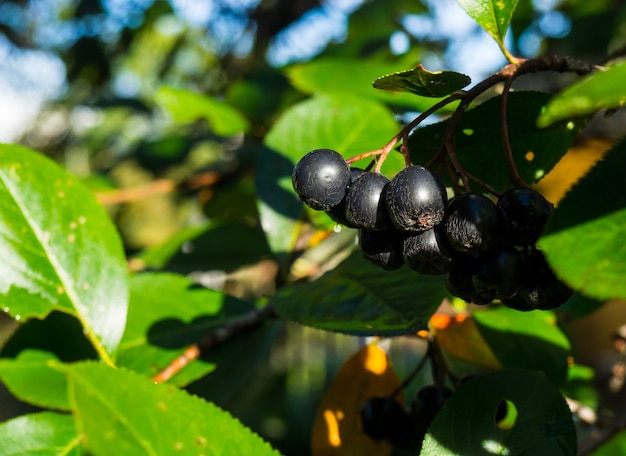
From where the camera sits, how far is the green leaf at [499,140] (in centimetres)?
84

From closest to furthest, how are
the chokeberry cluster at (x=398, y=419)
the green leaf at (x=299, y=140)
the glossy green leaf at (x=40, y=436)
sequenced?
the glossy green leaf at (x=40, y=436) < the chokeberry cluster at (x=398, y=419) < the green leaf at (x=299, y=140)

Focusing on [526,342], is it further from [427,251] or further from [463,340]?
[427,251]

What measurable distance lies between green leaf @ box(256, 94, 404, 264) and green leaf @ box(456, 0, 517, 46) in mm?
480

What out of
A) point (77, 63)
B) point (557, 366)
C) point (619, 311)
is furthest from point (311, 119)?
point (619, 311)

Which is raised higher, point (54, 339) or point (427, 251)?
point (427, 251)

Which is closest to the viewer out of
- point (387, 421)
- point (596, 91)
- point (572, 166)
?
point (596, 91)

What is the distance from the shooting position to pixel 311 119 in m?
1.37

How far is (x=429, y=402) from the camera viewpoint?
3.18ft

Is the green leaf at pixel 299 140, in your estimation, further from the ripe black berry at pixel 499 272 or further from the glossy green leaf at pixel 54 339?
the ripe black berry at pixel 499 272

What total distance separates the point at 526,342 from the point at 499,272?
49cm

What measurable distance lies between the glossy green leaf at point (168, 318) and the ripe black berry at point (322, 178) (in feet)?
1.46

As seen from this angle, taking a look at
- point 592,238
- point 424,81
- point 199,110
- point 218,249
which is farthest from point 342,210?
point 199,110

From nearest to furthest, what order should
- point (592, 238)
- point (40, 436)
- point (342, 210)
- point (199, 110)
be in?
point (592, 238), point (342, 210), point (40, 436), point (199, 110)

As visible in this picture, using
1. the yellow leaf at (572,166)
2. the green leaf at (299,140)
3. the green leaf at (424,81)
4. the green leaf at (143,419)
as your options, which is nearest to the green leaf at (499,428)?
the green leaf at (143,419)
